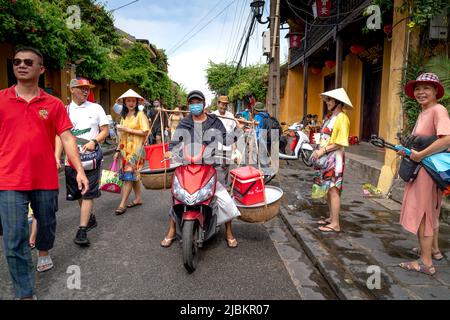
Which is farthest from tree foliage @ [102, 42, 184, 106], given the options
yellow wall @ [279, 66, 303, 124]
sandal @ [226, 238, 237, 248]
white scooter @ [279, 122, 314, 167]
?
sandal @ [226, 238, 237, 248]

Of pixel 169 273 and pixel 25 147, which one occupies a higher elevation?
pixel 25 147

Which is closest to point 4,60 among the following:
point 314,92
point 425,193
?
point 425,193

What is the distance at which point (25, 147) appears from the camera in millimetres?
2779

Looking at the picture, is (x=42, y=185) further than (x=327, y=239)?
No

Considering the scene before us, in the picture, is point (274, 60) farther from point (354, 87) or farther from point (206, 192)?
point (206, 192)

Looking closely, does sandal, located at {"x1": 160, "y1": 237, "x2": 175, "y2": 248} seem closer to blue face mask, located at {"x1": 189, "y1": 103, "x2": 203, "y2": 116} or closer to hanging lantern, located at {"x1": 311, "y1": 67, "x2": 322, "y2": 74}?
blue face mask, located at {"x1": 189, "y1": 103, "x2": 203, "y2": 116}

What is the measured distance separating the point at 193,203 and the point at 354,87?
11.9 meters

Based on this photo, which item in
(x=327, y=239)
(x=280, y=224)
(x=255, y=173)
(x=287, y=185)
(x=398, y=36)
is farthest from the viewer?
(x=287, y=185)

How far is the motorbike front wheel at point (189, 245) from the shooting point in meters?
3.38

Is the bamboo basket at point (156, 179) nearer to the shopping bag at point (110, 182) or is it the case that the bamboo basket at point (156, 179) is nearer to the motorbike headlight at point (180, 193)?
the motorbike headlight at point (180, 193)

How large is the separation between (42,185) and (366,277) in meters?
2.91
